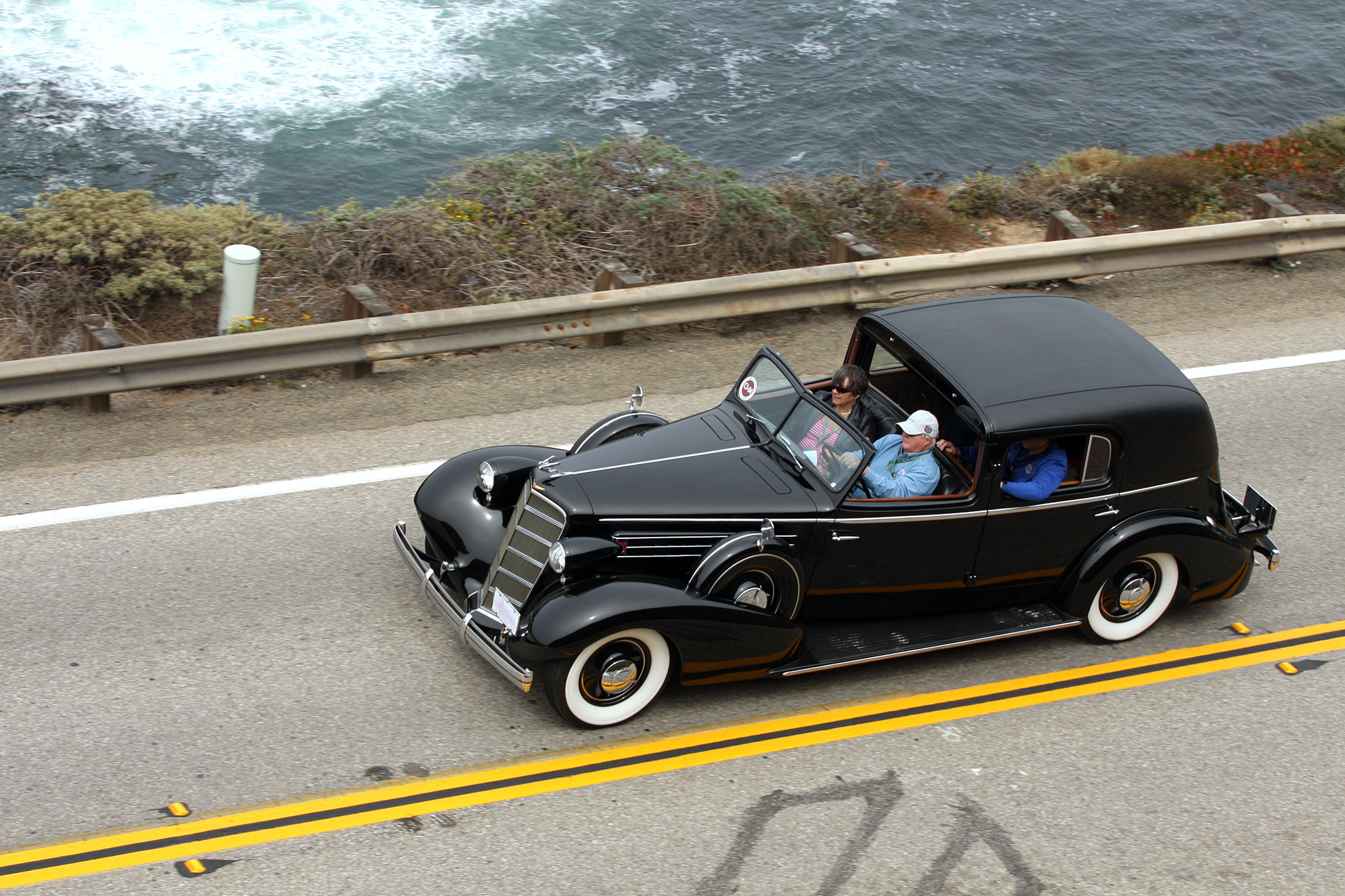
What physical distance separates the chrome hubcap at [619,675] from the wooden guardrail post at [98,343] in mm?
4495

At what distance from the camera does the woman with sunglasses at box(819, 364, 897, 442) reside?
6.60 m

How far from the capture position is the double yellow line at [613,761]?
16.5ft

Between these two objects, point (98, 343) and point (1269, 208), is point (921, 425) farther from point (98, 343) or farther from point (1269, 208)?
point (1269, 208)

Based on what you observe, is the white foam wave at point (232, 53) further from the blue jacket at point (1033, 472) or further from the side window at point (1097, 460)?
the side window at point (1097, 460)

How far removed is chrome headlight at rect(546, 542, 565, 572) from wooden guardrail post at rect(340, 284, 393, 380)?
11.8 feet

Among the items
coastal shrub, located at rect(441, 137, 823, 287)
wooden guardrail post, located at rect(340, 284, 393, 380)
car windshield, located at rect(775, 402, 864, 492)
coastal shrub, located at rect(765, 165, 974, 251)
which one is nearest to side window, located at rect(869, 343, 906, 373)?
car windshield, located at rect(775, 402, 864, 492)

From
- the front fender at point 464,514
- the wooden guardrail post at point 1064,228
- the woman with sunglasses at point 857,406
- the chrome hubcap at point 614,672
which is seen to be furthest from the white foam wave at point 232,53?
the chrome hubcap at point 614,672

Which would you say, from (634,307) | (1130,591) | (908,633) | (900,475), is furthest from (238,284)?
(1130,591)

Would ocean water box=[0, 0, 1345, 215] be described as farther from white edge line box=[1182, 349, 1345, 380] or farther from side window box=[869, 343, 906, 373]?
side window box=[869, 343, 906, 373]

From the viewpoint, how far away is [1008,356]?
6.53m

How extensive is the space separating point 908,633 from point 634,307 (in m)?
3.88

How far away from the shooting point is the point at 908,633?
20.8ft

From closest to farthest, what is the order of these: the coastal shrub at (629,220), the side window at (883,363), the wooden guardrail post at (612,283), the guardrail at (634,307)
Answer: the side window at (883,363) < the guardrail at (634,307) < the wooden guardrail post at (612,283) < the coastal shrub at (629,220)

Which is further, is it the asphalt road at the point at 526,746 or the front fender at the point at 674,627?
the front fender at the point at 674,627
